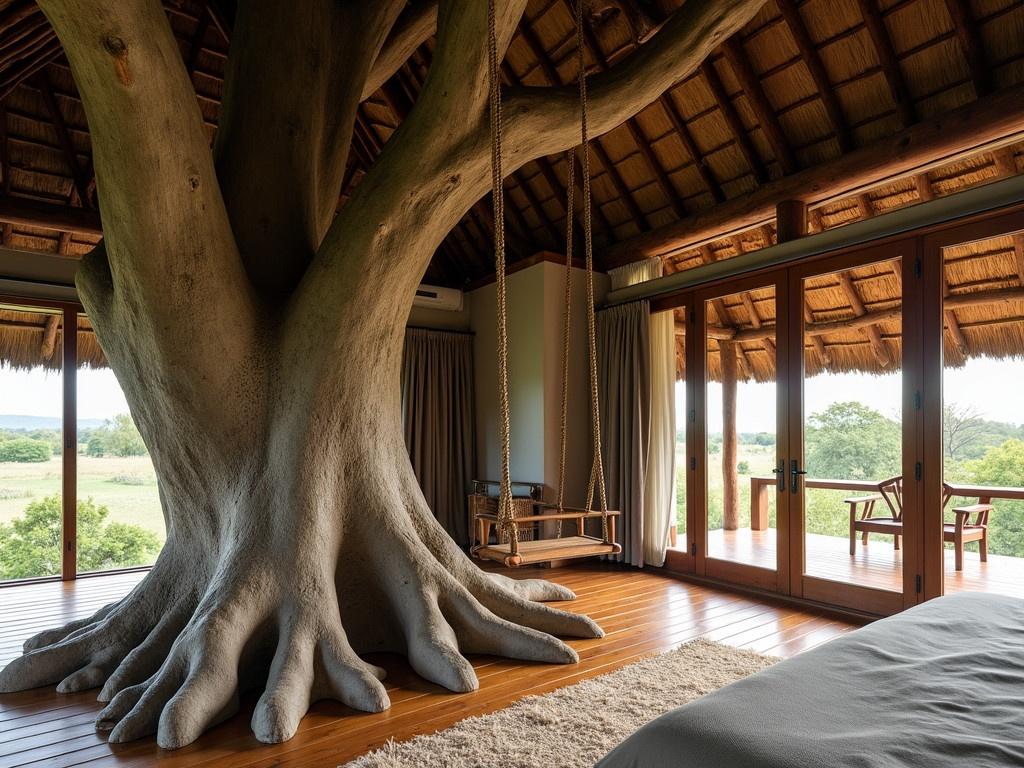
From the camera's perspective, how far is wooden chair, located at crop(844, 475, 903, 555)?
12.4ft

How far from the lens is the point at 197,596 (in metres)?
3.03

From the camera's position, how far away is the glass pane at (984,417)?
Result: 338cm

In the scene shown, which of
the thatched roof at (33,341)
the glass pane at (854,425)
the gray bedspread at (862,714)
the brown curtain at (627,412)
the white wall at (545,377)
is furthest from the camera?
the white wall at (545,377)

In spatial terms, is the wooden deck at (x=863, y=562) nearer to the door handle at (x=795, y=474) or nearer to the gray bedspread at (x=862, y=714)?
the door handle at (x=795, y=474)

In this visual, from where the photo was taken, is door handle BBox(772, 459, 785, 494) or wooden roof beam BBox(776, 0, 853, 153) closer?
wooden roof beam BBox(776, 0, 853, 153)

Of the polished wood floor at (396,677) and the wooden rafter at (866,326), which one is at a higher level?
the wooden rafter at (866,326)

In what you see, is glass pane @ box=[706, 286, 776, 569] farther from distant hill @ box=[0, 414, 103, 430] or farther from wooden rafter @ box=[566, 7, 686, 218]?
distant hill @ box=[0, 414, 103, 430]

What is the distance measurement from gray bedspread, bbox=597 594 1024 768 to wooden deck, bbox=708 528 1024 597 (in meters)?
2.29

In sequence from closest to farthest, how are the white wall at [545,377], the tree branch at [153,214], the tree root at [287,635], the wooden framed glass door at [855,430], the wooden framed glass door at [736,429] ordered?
the tree branch at [153,214], the tree root at [287,635], the wooden framed glass door at [855,430], the wooden framed glass door at [736,429], the white wall at [545,377]

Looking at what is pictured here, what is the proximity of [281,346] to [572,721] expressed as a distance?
7.00ft

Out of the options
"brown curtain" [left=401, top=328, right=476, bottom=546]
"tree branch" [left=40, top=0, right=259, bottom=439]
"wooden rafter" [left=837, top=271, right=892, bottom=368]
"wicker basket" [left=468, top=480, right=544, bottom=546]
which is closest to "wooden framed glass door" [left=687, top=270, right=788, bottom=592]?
"wooden rafter" [left=837, top=271, right=892, bottom=368]

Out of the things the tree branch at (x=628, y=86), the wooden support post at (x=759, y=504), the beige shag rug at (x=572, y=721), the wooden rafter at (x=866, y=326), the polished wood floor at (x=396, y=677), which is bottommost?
the polished wood floor at (x=396, y=677)

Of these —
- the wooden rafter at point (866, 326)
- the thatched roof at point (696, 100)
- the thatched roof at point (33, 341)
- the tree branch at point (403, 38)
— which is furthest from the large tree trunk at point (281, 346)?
the thatched roof at point (33, 341)

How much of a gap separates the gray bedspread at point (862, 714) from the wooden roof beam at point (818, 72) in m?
3.61
